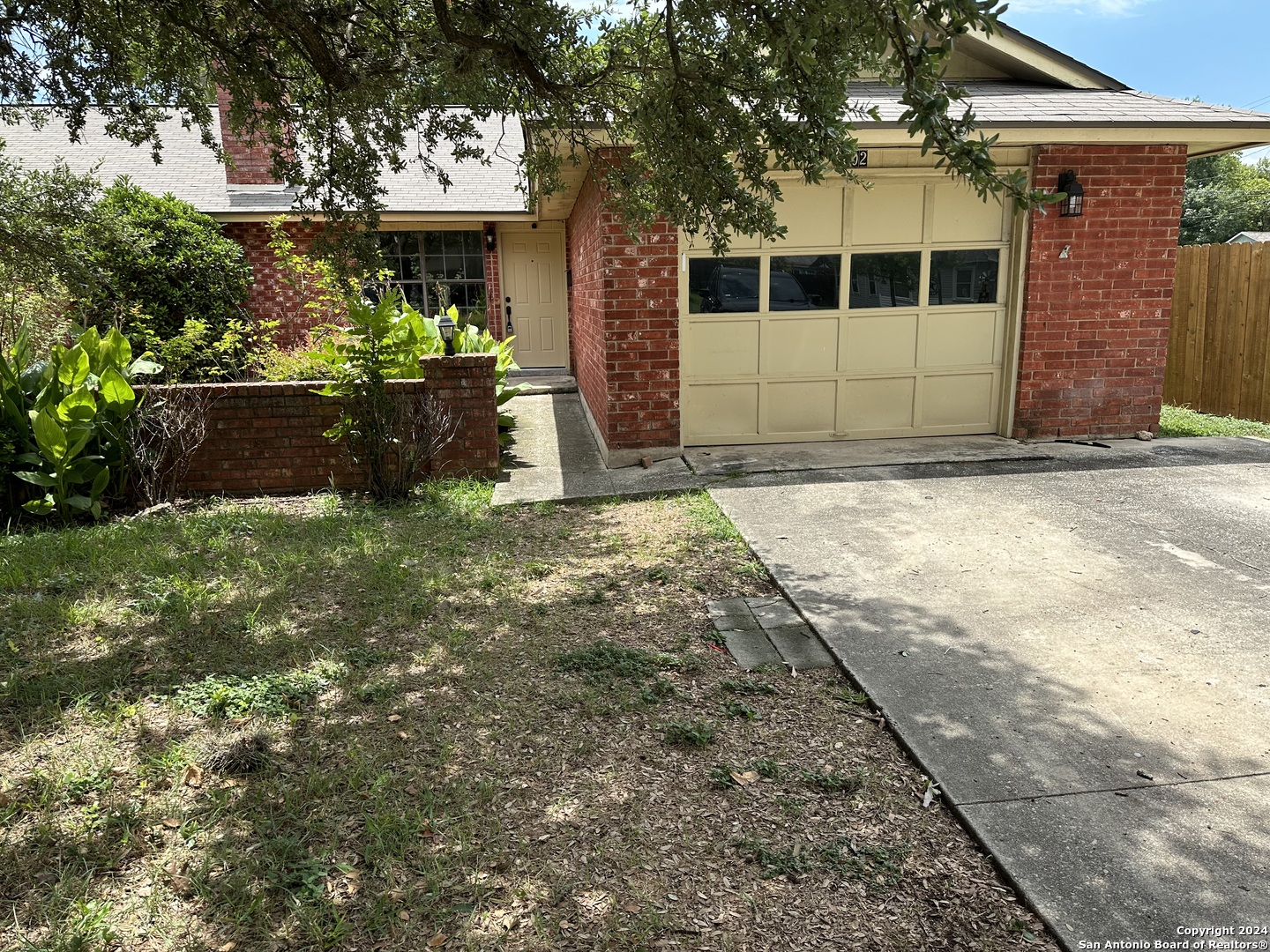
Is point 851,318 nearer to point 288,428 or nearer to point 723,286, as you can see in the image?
point 723,286

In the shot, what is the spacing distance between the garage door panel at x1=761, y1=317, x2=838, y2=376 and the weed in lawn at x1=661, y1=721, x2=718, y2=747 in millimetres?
5335

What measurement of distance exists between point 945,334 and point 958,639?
197 inches

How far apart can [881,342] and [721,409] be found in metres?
1.67

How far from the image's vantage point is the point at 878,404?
837cm

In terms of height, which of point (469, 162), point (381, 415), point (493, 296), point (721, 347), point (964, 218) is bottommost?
point (381, 415)

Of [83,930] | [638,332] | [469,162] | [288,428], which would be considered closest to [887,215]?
[638,332]

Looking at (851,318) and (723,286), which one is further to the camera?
(851,318)

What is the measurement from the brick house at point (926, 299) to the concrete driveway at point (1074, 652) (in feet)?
4.50

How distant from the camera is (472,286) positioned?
15500 mm

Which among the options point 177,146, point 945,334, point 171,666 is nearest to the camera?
point 171,666

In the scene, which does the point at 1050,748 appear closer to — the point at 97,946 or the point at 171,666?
the point at 97,946

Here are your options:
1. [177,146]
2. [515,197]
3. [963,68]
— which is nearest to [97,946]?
[963,68]

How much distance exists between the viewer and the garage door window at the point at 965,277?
8133 millimetres

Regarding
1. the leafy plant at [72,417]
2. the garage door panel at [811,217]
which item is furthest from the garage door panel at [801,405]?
the leafy plant at [72,417]
